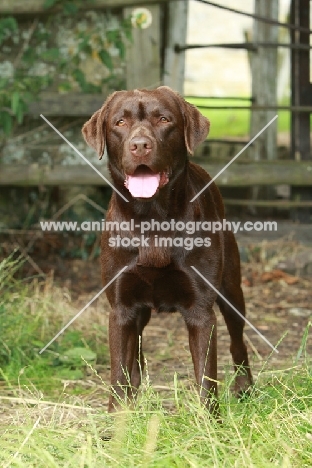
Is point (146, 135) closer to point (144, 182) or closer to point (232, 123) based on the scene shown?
point (144, 182)

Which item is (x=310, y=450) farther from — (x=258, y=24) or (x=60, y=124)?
(x=258, y=24)

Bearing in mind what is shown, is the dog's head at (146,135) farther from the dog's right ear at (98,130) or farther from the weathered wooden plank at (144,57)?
the weathered wooden plank at (144,57)

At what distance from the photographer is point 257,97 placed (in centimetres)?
770

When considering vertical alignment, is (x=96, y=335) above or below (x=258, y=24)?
below

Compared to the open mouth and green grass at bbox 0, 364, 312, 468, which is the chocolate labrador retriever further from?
green grass at bbox 0, 364, 312, 468

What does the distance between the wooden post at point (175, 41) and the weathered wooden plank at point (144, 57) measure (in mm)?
265

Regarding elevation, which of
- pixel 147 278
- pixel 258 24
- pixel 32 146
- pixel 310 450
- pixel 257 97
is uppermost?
pixel 258 24

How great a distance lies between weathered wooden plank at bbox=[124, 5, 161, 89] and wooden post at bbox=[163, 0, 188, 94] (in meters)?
0.27

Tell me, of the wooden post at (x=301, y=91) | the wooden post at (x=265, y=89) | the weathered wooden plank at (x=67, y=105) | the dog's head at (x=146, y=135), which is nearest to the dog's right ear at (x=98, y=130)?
the dog's head at (x=146, y=135)

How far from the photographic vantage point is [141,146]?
3338 mm

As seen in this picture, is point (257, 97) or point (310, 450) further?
point (257, 97)

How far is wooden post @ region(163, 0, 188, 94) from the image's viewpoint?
6910 millimetres

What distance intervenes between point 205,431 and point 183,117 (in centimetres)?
131

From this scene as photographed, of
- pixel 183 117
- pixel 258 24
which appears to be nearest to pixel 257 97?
pixel 258 24
